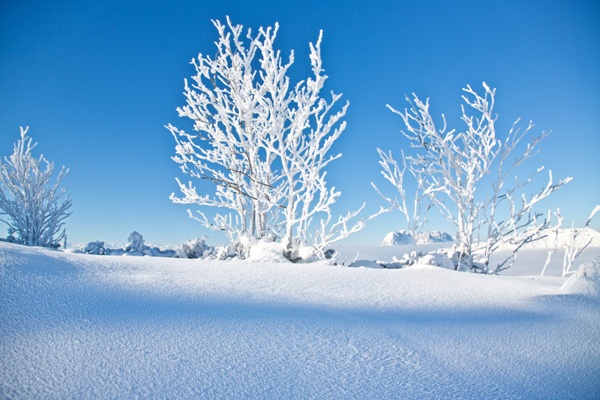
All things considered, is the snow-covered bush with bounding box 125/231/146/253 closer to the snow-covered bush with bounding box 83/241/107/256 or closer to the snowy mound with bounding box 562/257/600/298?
the snow-covered bush with bounding box 83/241/107/256

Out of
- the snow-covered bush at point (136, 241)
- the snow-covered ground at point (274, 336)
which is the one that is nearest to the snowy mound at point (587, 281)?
the snow-covered ground at point (274, 336)

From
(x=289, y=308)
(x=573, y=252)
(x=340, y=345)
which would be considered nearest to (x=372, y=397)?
(x=340, y=345)

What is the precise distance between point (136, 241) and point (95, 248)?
612 mm

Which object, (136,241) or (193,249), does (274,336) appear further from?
(136,241)

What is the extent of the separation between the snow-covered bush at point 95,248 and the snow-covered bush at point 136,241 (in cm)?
39

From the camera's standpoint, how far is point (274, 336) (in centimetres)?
108

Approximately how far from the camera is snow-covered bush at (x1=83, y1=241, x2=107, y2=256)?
4854 millimetres

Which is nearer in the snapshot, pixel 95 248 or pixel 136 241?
pixel 95 248

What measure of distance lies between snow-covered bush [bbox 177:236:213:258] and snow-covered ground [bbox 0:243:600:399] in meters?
2.79

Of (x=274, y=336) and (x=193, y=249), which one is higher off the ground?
(x=193, y=249)

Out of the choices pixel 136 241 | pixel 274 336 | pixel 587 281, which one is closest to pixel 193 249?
pixel 136 241

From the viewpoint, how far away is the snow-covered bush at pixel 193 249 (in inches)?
180

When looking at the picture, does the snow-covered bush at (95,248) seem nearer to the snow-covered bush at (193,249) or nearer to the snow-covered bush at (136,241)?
the snow-covered bush at (136,241)

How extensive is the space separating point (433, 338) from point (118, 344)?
0.99 m
